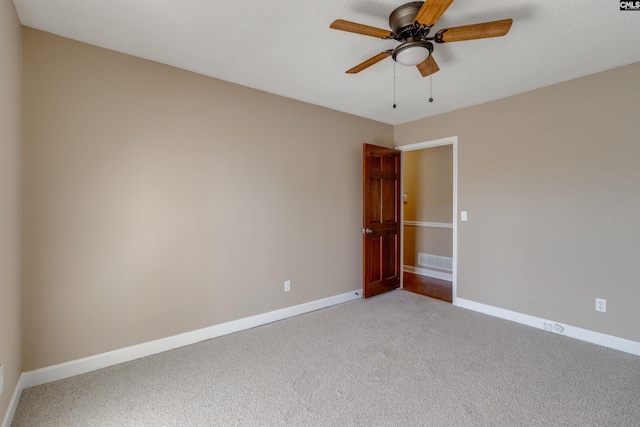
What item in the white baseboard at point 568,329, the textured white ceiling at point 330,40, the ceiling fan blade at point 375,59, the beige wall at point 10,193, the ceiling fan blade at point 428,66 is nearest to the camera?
the beige wall at point 10,193

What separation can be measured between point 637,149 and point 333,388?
3241 millimetres

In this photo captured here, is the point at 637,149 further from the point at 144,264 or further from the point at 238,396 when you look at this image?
the point at 144,264

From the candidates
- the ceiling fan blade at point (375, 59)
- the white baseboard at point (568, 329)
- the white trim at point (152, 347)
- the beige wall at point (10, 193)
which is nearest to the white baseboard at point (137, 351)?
the white trim at point (152, 347)

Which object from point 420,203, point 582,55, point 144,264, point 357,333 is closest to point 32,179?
point 144,264

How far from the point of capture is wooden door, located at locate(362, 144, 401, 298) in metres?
3.93

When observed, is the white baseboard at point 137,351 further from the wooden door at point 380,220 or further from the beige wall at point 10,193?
the wooden door at point 380,220

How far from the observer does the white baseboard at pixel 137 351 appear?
2.07 meters

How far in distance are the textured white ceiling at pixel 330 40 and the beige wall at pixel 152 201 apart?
28cm

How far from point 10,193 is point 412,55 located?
2.64 metres

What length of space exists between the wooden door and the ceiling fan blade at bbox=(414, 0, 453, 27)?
2255 mm

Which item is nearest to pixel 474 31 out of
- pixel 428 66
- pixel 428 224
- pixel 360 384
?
pixel 428 66

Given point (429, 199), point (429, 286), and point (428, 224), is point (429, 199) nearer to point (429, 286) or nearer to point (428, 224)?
point (428, 224)

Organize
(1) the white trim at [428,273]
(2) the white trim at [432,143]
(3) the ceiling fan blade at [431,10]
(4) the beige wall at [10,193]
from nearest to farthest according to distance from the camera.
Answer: (3) the ceiling fan blade at [431,10]
(4) the beige wall at [10,193]
(2) the white trim at [432,143]
(1) the white trim at [428,273]

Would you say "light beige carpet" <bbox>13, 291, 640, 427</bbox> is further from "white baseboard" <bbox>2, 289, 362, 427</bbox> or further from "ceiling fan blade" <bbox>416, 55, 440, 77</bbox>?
"ceiling fan blade" <bbox>416, 55, 440, 77</bbox>
